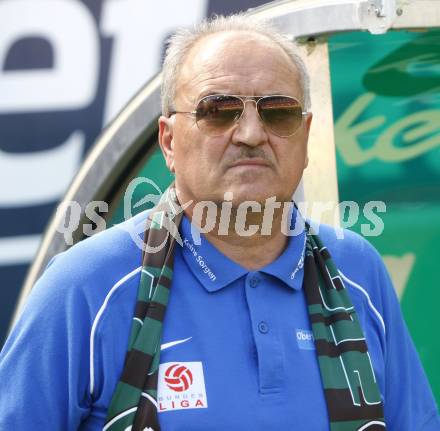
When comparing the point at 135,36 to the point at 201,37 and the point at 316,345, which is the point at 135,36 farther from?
the point at 316,345

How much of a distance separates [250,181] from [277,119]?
0.12 meters

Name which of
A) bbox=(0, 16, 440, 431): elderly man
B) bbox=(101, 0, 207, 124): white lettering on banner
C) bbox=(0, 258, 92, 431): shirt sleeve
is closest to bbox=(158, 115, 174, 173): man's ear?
bbox=(0, 16, 440, 431): elderly man

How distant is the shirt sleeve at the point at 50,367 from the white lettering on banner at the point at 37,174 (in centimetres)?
164

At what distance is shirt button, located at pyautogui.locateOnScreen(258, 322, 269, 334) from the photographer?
1.64 m

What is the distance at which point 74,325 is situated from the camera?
154cm

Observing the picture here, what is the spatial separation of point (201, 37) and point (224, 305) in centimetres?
50

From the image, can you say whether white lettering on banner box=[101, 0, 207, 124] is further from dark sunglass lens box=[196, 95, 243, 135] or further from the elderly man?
dark sunglass lens box=[196, 95, 243, 135]

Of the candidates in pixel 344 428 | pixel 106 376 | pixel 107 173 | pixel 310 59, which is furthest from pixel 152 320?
pixel 107 173

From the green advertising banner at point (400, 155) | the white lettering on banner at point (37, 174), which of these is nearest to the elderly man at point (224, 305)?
the green advertising banner at point (400, 155)

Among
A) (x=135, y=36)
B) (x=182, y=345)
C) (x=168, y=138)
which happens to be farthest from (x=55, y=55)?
(x=182, y=345)

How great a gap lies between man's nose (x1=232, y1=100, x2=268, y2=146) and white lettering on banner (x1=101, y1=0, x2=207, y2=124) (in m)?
1.41

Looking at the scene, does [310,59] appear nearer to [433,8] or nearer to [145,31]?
[433,8]

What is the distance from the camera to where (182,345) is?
1587mm

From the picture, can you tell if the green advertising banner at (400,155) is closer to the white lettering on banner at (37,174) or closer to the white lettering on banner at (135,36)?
the white lettering on banner at (135,36)
